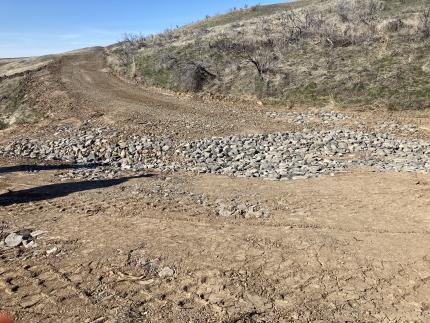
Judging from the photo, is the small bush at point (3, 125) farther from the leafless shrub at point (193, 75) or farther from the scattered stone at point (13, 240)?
the scattered stone at point (13, 240)

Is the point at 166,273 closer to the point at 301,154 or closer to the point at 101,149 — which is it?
the point at 301,154

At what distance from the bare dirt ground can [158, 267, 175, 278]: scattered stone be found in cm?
5

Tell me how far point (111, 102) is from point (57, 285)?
1832 cm

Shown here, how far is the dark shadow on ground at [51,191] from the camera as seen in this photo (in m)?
12.1

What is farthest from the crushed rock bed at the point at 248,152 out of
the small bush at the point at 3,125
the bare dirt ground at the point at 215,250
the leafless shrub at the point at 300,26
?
the leafless shrub at the point at 300,26

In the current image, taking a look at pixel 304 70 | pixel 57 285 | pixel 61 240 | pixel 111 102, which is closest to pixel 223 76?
pixel 304 70

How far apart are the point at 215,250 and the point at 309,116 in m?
13.7

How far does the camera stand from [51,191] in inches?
499

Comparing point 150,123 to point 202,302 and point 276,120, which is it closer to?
point 276,120

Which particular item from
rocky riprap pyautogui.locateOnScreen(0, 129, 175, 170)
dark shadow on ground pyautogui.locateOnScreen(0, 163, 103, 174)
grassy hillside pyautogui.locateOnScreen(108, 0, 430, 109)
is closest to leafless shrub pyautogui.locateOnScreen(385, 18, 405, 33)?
grassy hillside pyautogui.locateOnScreen(108, 0, 430, 109)

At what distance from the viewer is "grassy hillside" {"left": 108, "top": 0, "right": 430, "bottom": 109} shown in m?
22.3

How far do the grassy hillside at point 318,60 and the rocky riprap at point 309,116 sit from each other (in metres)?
1.35

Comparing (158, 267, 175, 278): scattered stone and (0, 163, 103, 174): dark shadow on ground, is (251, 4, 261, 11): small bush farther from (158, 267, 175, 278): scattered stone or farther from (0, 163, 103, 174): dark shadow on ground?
(158, 267, 175, 278): scattered stone

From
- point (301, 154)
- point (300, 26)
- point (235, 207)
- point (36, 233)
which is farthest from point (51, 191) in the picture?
point (300, 26)
